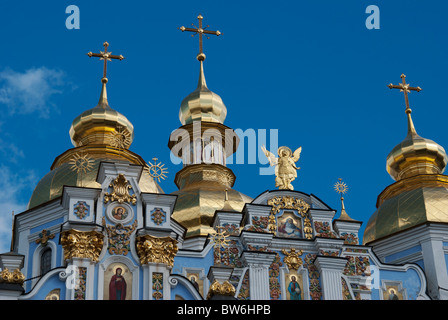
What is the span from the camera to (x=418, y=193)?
32.2m

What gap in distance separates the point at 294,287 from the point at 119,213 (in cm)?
507

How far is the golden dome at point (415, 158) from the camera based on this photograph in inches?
1345

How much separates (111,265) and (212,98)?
1373cm

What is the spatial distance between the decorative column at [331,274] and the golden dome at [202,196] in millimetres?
3424

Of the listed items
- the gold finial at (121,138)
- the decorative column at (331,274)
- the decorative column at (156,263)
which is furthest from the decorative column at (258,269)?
the gold finial at (121,138)

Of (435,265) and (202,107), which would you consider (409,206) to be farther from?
(202,107)

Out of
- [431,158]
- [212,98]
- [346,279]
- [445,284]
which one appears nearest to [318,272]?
[346,279]

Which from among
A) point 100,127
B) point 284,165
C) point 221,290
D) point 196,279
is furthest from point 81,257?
point 100,127

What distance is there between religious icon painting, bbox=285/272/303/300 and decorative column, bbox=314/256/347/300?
58 centimetres

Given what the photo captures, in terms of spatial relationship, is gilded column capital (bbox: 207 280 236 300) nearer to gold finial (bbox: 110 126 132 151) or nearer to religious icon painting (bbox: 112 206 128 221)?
religious icon painting (bbox: 112 206 128 221)

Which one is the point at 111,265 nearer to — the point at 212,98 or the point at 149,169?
the point at 149,169

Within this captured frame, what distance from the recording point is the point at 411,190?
107 feet

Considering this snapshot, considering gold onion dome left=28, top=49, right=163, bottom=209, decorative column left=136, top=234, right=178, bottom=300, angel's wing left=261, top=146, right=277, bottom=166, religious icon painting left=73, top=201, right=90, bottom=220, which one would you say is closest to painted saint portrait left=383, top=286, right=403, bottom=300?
angel's wing left=261, top=146, right=277, bottom=166

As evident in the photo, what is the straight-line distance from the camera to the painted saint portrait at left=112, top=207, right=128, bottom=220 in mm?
25141
